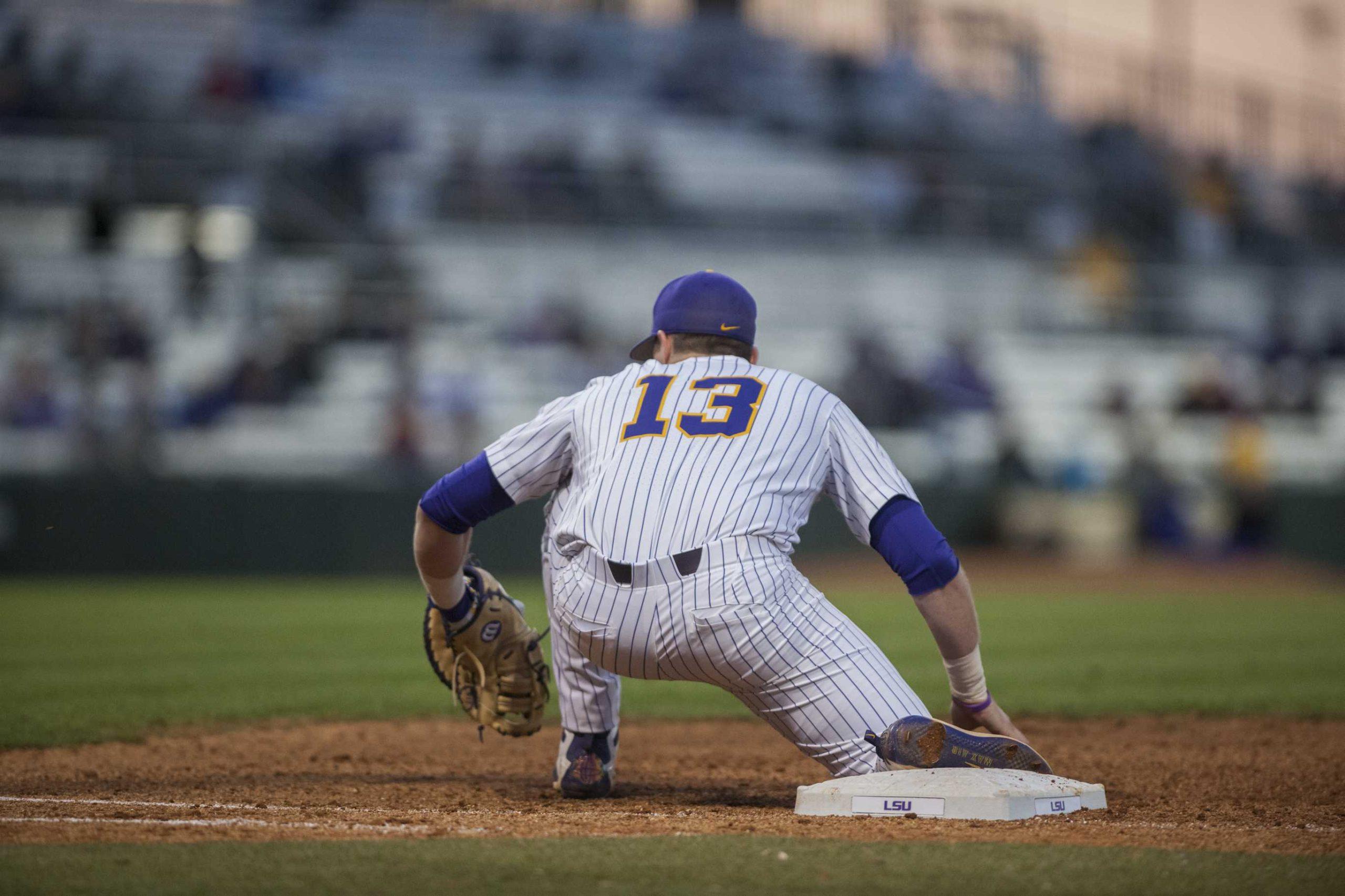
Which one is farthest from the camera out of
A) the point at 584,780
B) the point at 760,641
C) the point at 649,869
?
the point at 584,780

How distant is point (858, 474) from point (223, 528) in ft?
39.6

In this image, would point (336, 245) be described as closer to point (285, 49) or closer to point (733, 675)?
point (285, 49)

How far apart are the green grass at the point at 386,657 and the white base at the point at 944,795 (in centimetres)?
311

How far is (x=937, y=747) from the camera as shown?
3918 mm

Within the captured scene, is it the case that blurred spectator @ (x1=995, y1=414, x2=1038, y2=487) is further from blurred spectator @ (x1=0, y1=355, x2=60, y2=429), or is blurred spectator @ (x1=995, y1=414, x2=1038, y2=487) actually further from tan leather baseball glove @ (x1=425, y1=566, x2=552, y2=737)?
tan leather baseball glove @ (x1=425, y1=566, x2=552, y2=737)

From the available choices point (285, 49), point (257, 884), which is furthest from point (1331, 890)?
point (285, 49)

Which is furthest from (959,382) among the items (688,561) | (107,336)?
(688,561)

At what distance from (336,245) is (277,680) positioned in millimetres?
10396

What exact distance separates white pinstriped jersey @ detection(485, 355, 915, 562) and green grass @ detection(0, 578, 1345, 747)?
276cm

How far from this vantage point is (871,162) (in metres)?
22.0

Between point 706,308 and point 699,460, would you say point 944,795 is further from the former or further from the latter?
point 706,308

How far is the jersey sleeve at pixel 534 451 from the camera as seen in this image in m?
4.32

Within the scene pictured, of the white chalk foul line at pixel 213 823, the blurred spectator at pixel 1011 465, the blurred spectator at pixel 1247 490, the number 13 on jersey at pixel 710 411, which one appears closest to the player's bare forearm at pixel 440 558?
the number 13 on jersey at pixel 710 411

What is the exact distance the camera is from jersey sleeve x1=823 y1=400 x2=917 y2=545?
4.09 metres
